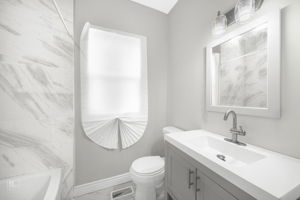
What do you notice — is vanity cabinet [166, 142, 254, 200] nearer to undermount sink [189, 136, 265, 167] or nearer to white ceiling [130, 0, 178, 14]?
undermount sink [189, 136, 265, 167]

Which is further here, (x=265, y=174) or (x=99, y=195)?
(x=99, y=195)

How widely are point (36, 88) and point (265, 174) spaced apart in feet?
5.96

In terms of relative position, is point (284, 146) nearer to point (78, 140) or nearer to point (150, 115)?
point (150, 115)

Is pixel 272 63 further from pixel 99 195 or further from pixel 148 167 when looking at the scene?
pixel 99 195

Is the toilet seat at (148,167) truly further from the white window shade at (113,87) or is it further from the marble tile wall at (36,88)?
the marble tile wall at (36,88)

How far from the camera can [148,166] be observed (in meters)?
1.36

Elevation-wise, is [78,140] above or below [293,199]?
below

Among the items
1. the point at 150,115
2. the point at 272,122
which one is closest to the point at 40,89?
the point at 150,115

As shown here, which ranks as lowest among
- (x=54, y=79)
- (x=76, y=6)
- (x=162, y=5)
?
(x=54, y=79)

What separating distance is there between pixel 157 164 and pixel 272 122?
1.09 metres

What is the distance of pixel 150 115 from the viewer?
6.21 feet

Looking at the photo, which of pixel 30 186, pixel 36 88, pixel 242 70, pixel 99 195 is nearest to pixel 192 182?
pixel 242 70

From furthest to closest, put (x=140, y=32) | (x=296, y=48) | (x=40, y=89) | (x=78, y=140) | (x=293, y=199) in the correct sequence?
(x=140, y=32) < (x=78, y=140) < (x=40, y=89) < (x=296, y=48) < (x=293, y=199)

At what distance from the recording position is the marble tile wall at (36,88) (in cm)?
113
